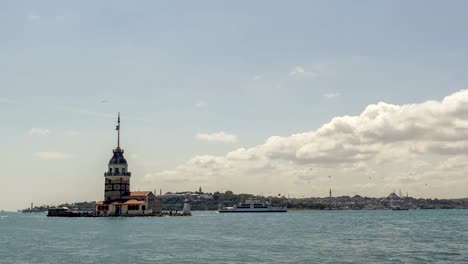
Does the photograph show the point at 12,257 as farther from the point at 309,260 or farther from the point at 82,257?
the point at 309,260

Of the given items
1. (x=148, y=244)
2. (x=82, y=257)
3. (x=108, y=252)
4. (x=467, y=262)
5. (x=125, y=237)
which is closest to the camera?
(x=467, y=262)

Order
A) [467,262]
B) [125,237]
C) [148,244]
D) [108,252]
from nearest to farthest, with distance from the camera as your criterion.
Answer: [467,262], [108,252], [148,244], [125,237]

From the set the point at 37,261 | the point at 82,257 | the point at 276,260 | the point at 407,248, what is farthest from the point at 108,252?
the point at 407,248

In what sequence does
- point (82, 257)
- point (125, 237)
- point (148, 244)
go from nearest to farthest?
point (82, 257) < point (148, 244) < point (125, 237)

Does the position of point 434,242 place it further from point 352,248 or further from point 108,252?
point 108,252

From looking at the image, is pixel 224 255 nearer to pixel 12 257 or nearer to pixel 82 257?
pixel 82 257

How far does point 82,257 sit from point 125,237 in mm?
31025

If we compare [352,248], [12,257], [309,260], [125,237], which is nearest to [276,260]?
[309,260]

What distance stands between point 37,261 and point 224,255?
67.4 ft

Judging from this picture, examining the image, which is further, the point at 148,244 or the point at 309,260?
the point at 148,244

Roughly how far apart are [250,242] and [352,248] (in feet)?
54.6

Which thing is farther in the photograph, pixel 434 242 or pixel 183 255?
pixel 434 242

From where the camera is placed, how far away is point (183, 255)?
2584 inches

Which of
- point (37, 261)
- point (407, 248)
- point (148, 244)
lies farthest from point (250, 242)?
point (37, 261)
